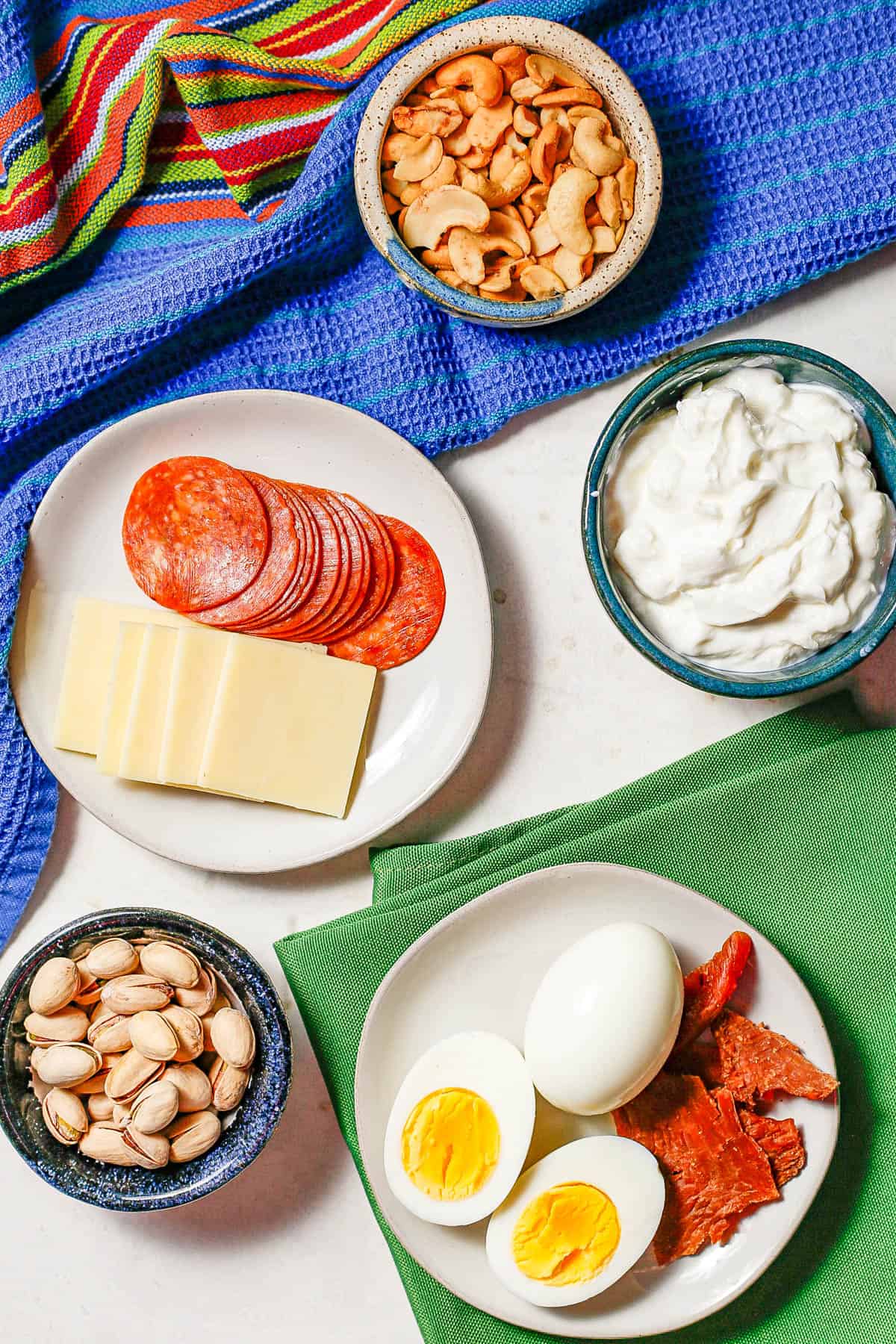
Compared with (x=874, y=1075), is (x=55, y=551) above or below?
above

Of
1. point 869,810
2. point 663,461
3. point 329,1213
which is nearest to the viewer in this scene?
point 663,461

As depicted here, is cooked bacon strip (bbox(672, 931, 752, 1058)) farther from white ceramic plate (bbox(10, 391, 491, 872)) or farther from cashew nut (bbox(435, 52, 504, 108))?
cashew nut (bbox(435, 52, 504, 108))

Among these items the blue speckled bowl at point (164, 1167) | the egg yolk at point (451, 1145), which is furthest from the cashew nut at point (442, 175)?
the egg yolk at point (451, 1145)

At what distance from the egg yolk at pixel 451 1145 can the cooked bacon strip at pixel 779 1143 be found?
212mm

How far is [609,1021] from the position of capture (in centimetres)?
85

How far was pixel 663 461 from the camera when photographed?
848 mm

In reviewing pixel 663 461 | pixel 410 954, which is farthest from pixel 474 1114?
pixel 663 461

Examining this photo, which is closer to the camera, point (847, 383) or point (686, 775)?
point (847, 383)

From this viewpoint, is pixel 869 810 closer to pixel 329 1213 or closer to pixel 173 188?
pixel 329 1213

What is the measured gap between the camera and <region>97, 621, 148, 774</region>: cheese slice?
3.15 feet

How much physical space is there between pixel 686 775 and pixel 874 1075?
0.30 m

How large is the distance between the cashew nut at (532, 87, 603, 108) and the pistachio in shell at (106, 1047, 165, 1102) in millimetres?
849

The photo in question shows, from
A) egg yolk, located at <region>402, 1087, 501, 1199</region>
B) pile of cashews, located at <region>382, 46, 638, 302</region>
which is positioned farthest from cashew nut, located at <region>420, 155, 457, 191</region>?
egg yolk, located at <region>402, 1087, 501, 1199</region>

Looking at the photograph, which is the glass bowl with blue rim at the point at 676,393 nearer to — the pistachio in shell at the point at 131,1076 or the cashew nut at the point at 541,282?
the cashew nut at the point at 541,282
